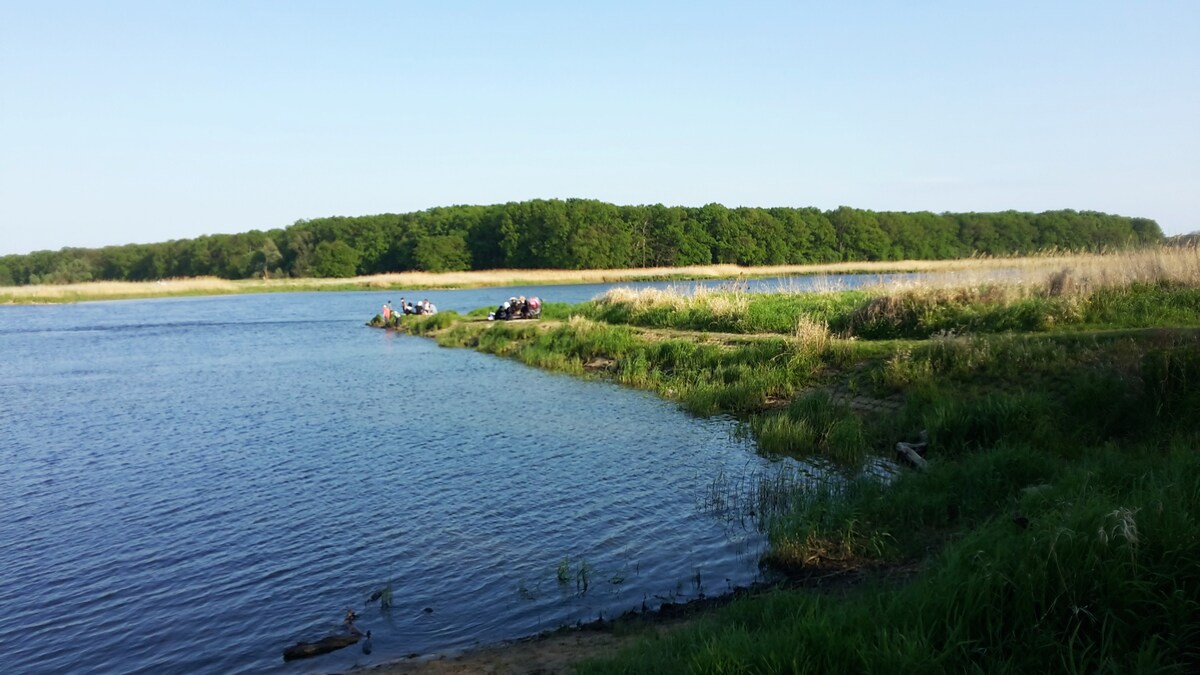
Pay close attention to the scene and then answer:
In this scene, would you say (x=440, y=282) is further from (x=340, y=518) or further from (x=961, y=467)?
(x=961, y=467)

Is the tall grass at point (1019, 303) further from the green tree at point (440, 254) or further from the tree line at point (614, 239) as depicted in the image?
the green tree at point (440, 254)

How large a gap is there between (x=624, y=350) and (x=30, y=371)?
22.9 meters

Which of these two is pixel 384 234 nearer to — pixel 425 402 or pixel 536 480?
pixel 425 402

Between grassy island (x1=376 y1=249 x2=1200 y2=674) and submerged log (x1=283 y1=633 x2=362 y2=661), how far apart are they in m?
2.75

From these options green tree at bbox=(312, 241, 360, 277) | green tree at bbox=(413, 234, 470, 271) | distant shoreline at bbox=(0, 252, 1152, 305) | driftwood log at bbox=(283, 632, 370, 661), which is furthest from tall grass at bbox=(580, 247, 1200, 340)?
green tree at bbox=(312, 241, 360, 277)

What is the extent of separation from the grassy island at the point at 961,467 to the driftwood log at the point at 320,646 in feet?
9.03

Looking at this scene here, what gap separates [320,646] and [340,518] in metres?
4.15

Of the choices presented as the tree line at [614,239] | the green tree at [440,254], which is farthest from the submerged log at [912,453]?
the green tree at [440,254]

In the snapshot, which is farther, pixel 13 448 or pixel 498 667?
pixel 13 448

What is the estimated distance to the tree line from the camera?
342 feet

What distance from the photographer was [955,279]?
2186 cm

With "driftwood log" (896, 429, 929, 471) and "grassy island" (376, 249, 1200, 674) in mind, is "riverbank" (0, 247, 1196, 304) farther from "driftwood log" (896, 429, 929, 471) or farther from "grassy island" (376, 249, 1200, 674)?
"driftwood log" (896, 429, 929, 471)

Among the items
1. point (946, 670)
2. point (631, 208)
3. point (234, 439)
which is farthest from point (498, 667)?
point (631, 208)

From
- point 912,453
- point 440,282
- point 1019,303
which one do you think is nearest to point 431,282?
point 440,282
